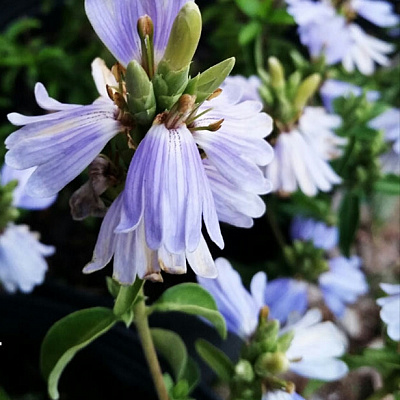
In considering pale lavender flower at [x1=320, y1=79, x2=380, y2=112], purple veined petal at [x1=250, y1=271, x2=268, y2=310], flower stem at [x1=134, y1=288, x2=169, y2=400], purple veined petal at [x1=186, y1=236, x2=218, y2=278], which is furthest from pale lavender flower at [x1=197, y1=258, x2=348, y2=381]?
pale lavender flower at [x1=320, y1=79, x2=380, y2=112]

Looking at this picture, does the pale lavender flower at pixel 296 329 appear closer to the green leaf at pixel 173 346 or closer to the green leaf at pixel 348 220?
the green leaf at pixel 173 346

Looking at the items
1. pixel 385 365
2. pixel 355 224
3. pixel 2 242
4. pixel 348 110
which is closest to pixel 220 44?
pixel 348 110

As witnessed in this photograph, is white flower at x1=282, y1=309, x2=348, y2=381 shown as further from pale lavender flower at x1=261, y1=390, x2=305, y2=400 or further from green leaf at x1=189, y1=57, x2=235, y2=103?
green leaf at x1=189, y1=57, x2=235, y2=103

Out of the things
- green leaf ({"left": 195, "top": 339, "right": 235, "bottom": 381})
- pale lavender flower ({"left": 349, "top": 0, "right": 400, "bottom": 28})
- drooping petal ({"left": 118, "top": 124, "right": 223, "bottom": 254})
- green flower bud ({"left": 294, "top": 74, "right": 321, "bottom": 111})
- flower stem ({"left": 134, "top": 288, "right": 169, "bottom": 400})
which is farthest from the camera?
pale lavender flower ({"left": 349, "top": 0, "right": 400, "bottom": 28})

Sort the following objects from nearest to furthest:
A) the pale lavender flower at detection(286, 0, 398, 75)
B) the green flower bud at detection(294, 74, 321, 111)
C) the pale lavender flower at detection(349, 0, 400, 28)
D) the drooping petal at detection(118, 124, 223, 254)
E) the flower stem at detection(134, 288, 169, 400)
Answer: the drooping petal at detection(118, 124, 223, 254)
the flower stem at detection(134, 288, 169, 400)
the green flower bud at detection(294, 74, 321, 111)
the pale lavender flower at detection(286, 0, 398, 75)
the pale lavender flower at detection(349, 0, 400, 28)

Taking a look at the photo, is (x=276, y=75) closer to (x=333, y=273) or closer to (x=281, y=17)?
(x=281, y=17)

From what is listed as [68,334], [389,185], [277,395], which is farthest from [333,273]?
[68,334]
